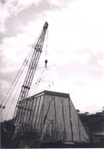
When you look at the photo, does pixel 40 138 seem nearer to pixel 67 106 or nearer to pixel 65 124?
pixel 65 124

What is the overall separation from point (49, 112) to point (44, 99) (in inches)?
109

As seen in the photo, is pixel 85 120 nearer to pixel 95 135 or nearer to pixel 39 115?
pixel 95 135

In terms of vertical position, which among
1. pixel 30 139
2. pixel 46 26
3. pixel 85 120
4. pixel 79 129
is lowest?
pixel 30 139

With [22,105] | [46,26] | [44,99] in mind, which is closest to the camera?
[44,99]

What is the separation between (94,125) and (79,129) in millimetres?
6121

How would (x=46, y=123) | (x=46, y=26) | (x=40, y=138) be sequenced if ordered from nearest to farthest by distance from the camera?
(x=40, y=138)
(x=46, y=123)
(x=46, y=26)

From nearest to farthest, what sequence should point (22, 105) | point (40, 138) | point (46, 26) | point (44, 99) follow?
point (40, 138) → point (44, 99) → point (46, 26) → point (22, 105)

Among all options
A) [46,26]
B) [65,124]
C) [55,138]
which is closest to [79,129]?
[65,124]

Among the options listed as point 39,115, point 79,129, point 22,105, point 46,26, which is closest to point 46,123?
point 39,115

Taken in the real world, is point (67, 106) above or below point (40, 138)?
above

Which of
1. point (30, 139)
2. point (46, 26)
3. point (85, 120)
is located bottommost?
point (30, 139)

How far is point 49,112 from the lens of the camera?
134ft

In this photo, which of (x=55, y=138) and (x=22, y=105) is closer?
(x=55, y=138)

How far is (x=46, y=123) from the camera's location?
3912 centimetres
